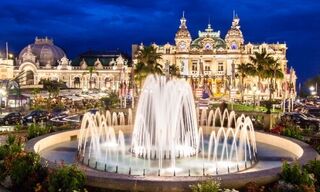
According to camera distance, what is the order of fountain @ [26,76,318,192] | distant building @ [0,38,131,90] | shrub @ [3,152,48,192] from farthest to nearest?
distant building @ [0,38,131,90] → shrub @ [3,152,48,192] → fountain @ [26,76,318,192]

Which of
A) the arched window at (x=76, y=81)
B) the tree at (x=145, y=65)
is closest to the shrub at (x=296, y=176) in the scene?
the tree at (x=145, y=65)

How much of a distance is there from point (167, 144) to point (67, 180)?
9924mm

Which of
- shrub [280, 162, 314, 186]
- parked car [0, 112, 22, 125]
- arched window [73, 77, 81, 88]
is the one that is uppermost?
arched window [73, 77, 81, 88]

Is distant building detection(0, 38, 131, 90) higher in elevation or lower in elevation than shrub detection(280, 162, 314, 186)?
higher

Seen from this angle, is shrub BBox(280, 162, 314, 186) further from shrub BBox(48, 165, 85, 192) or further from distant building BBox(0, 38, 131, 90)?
distant building BBox(0, 38, 131, 90)

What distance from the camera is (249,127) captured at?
26.3m

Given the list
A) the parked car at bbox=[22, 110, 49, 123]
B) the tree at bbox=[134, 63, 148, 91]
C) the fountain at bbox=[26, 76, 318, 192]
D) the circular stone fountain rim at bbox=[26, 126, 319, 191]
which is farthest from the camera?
the tree at bbox=[134, 63, 148, 91]

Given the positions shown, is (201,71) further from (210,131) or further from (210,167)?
(210,167)

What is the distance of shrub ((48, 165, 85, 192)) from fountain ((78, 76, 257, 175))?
4.03 meters

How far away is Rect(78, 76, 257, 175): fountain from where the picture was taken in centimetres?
1834

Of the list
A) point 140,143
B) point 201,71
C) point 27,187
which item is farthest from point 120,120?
point 201,71

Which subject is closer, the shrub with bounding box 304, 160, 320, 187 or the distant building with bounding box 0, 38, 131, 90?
the shrub with bounding box 304, 160, 320, 187

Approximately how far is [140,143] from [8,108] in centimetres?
4148

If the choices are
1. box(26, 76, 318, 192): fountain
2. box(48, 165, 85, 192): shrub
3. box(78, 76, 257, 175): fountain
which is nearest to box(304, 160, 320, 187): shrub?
box(26, 76, 318, 192): fountain
